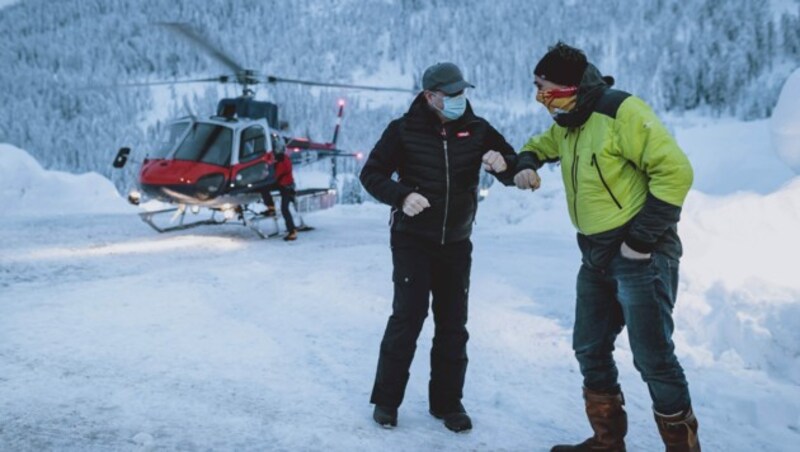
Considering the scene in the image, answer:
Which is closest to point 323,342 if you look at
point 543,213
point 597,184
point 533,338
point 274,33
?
point 533,338

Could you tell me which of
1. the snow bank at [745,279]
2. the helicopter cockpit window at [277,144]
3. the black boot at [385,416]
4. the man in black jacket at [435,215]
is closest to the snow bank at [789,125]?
the snow bank at [745,279]

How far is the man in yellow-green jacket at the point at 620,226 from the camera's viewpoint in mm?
2512

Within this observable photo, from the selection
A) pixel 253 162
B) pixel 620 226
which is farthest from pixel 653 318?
pixel 253 162

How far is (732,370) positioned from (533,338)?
4.87ft

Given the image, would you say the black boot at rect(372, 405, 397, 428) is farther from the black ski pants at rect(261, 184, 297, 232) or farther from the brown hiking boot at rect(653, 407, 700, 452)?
the black ski pants at rect(261, 184, 297, 232)

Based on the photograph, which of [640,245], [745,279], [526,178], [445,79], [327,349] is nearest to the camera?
[640,245]

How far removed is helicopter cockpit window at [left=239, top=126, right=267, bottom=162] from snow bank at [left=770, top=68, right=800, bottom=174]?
8845 mm

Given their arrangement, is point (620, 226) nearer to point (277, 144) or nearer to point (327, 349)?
point (327, 349)

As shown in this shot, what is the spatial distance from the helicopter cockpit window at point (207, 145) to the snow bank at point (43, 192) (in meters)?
7.20

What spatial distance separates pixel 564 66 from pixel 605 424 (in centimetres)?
167

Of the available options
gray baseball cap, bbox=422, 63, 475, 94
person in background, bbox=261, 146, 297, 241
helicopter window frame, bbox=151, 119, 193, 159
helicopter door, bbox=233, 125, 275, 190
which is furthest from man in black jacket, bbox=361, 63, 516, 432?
helicopter window frame, bbox=151, 119, 193, 159

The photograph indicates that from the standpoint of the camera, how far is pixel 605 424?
294cm

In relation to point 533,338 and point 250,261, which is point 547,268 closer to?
point 533,338

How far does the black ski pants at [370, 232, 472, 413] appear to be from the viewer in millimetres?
3324
